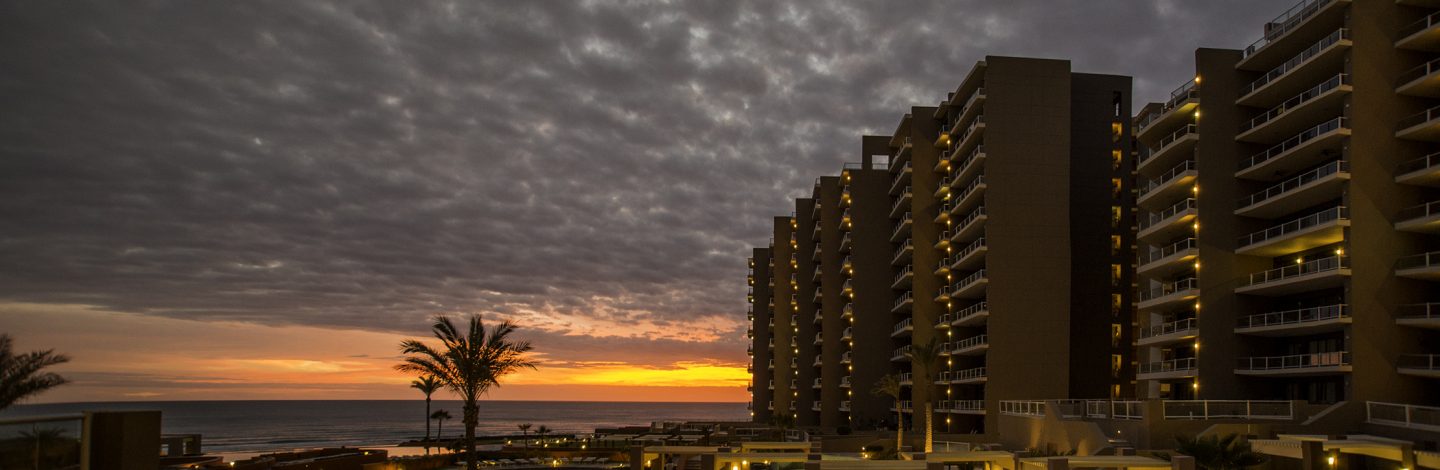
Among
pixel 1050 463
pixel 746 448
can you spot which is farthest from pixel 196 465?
pixel 1050 463

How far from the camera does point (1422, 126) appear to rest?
39.1m

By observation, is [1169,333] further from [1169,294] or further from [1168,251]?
[1168,251]

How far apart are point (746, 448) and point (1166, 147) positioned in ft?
108

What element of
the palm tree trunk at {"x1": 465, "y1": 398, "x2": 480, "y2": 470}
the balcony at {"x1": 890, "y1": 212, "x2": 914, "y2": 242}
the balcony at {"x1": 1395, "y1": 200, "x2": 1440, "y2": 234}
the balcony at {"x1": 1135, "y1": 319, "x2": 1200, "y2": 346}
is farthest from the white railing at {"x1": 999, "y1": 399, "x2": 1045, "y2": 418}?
the balcony at {"x1": 890, "y1": 212, "x2": 914, "y2": 242}

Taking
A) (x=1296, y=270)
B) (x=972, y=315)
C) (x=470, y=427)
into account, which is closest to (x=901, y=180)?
(x=972, y=315)

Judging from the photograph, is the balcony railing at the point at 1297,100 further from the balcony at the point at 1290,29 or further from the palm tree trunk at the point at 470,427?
the palm tree trunk at the point at 470,427

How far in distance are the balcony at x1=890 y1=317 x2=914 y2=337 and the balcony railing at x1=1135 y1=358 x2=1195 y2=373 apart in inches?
830

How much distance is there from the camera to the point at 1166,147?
5288 cm

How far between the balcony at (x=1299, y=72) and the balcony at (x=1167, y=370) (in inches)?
524

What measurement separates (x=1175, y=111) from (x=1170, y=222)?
592 cm

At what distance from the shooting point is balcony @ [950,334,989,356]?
60.4m

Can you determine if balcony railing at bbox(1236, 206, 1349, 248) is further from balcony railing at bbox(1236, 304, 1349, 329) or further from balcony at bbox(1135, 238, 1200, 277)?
balcony railing at bbox(1236, 304, 1349, 329)

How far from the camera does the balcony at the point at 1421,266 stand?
126 feet

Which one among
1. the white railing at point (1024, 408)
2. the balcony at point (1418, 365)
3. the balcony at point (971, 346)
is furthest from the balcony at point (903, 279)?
the balcony at point (1418, 365)
